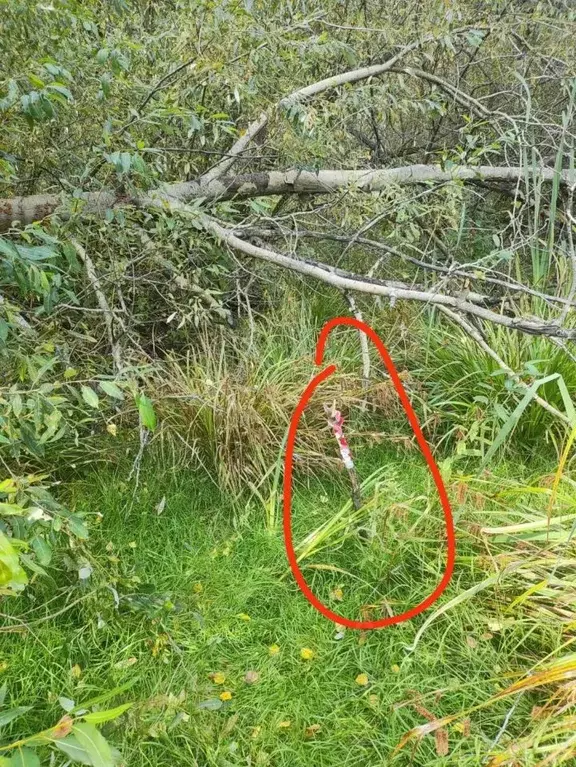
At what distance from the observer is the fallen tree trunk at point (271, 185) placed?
8.16 ft

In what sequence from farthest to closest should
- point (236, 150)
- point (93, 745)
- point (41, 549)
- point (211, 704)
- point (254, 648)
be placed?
point (236, 150) → point (254, 648) → point (211, 704) → point (41, 549) → point (93, 745)

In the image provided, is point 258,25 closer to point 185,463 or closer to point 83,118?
point 83,118

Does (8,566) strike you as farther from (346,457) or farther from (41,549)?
(346,457)

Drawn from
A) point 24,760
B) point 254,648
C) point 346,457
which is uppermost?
point 24,760

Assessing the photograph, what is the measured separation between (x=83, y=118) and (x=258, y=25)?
0.84 m

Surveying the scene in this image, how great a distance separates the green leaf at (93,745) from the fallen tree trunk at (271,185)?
2.07m

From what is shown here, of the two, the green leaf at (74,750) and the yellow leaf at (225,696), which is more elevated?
the green leaf at (74,750)

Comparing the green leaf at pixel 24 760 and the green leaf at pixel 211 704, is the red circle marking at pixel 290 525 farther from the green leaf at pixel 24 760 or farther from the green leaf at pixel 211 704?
the green leaf at pixel 24 760

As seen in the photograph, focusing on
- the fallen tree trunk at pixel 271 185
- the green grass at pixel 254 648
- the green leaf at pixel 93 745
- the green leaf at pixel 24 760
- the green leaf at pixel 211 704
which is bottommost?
the green grass at pixel 254 648

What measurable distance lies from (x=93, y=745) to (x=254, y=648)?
43.5 inches

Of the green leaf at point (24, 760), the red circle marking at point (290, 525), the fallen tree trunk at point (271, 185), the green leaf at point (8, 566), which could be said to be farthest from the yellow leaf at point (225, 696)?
the fallen tree trunk at point (271, 185)

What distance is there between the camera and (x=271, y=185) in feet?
9.58

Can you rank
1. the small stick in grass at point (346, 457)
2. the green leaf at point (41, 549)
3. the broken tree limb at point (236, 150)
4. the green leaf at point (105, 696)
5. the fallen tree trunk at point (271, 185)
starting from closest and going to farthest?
the green leaf at point (105, 696), the green leaf at point (41, 549), the small stick in grass at point (346, 457), the fallen tree trunk at point (271, 185), the broken tree limb at point (236, 150)

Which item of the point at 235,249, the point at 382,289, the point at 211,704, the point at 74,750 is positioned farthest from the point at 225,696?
the point at 235,249
